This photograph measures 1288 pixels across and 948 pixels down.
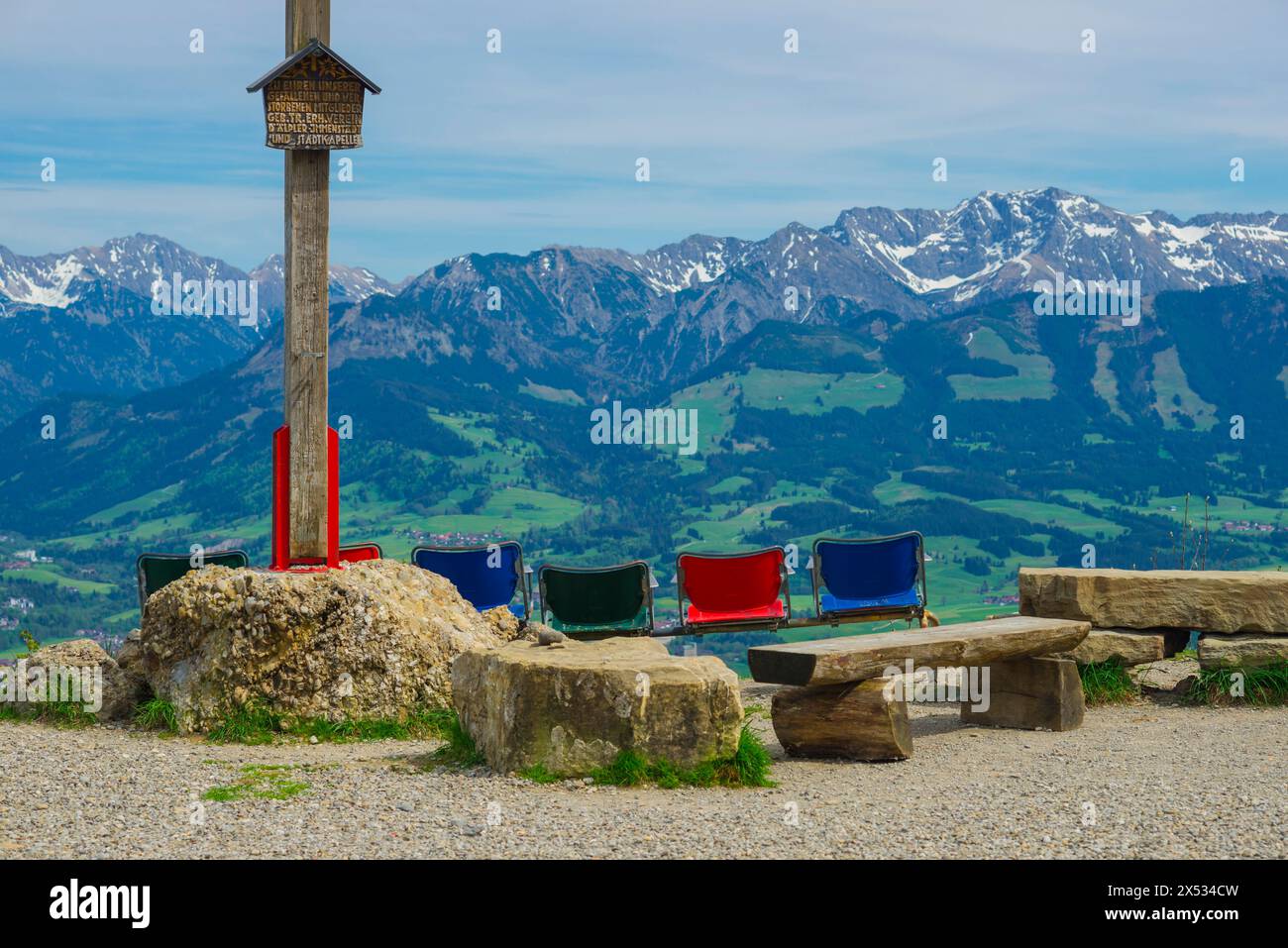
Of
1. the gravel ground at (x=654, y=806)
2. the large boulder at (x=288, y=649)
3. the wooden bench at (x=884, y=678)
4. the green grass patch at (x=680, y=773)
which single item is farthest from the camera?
the large boulder at (x=288, y=649)

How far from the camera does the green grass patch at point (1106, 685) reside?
1045cm

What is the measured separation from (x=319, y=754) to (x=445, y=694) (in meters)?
1.21

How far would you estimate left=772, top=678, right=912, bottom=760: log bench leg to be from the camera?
8352mm

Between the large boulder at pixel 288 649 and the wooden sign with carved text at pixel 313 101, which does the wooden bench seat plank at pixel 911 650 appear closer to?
the large boulder at pixel 288 649

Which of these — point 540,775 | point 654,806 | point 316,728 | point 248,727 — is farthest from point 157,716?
point 654,806

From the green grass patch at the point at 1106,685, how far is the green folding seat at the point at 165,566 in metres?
6.48

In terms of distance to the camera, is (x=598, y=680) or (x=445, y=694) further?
(x=445, y=694)

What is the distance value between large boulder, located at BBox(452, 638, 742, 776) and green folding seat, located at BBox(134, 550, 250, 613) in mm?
4159

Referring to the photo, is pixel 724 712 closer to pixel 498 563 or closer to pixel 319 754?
pixel 319 754

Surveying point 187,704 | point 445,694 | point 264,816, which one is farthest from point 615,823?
point 187,704

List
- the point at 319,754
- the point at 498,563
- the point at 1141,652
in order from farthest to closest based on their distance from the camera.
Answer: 1. the point at 498,563
2. the point at 1141,652
3. the point at 319,754

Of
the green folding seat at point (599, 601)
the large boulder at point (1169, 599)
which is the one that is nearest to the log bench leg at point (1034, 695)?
the large boulder at point (1169, 599)

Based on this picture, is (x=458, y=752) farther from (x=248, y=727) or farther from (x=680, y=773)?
(x=248, y=727)
